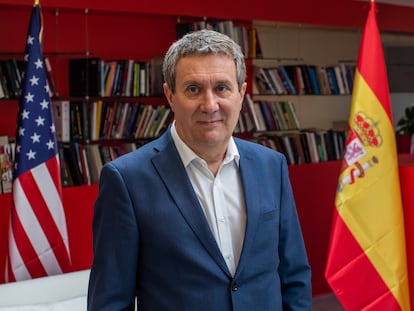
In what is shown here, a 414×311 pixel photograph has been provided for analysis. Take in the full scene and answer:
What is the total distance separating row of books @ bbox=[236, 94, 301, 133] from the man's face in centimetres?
386

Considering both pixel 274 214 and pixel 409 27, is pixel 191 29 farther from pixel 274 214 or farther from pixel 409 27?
pixel 274 214

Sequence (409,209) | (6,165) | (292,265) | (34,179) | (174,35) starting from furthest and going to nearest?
(174,35) → (6,165) → (409,209) → (34,179) → (292,265)

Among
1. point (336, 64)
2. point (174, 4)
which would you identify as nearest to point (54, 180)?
point (174, 4)

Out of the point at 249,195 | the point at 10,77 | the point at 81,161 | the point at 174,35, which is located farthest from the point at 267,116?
the point at 249,195

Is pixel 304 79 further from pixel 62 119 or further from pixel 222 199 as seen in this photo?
pixel 222 199

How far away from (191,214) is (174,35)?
3.84 m

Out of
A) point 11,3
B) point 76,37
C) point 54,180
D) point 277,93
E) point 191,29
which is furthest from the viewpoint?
point 277,93

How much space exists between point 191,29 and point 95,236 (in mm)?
3664

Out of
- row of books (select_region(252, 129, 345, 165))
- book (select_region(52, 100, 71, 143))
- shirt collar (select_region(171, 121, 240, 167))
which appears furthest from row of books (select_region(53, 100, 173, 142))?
shirt collar (select_region(171, 121, 240, 167))

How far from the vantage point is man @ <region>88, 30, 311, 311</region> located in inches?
66.2

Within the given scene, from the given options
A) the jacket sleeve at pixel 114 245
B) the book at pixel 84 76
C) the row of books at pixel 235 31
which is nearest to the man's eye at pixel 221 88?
the jacket sleeve at pixel 114 245

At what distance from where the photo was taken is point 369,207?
12.8 feet

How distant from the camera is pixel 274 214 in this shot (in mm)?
1835

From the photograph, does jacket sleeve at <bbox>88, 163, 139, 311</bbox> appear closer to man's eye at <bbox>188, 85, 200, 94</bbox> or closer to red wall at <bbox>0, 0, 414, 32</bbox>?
man's eye at <bbox>188, 85, 200, 94</bbox>
